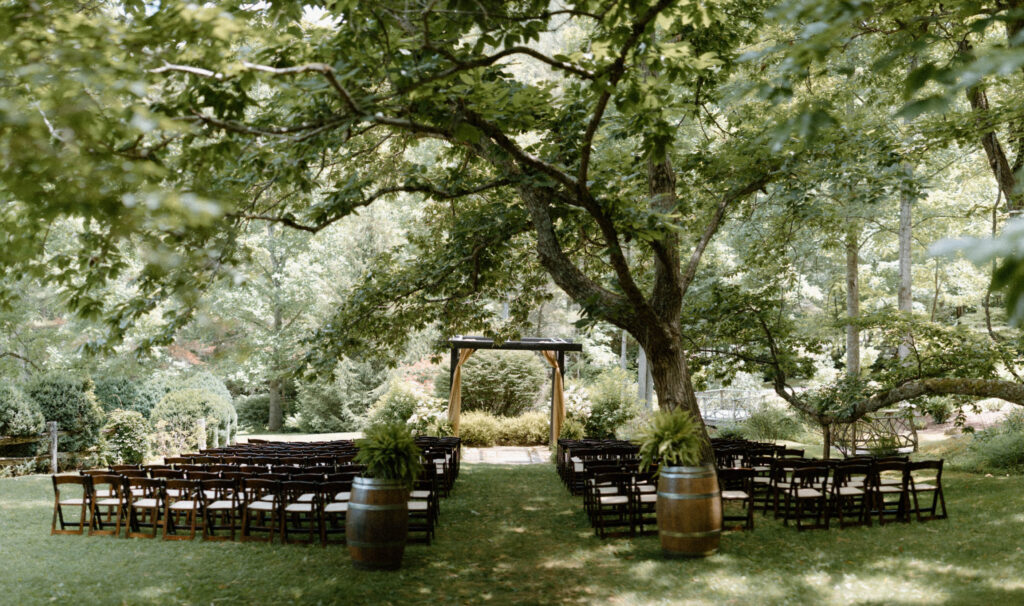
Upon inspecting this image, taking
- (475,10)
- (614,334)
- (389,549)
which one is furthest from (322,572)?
(614,334)

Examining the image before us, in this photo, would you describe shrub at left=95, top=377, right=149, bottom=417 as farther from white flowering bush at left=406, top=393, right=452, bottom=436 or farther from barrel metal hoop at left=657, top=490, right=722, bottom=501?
barrel metal hoop at left=657, top=490, right=722, bottom=501

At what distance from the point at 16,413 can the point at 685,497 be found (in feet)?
45.3

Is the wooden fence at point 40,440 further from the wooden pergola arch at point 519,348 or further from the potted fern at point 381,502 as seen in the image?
the potted fern at point 381,502

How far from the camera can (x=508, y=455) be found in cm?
1772

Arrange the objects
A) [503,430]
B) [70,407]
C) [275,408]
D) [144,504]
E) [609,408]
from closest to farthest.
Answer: [144,504] → [70,407] → [609,408] → [503,430] → [275,408]

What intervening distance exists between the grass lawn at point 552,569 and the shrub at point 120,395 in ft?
24.0

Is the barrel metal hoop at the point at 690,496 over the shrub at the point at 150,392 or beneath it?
beneath

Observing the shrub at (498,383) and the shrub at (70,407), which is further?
the shrub at (498,383)

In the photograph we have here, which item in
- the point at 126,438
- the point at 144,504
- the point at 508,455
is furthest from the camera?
the point at 508,455

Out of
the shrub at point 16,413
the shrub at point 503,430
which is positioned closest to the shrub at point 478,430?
the shrub at point 503,430

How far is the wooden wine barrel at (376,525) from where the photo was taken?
22.5 feet

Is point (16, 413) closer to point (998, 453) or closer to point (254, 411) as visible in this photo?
point (254, 411)

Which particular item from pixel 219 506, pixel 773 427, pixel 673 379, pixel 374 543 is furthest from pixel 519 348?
pixel 374 543

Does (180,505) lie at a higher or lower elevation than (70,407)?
lower
